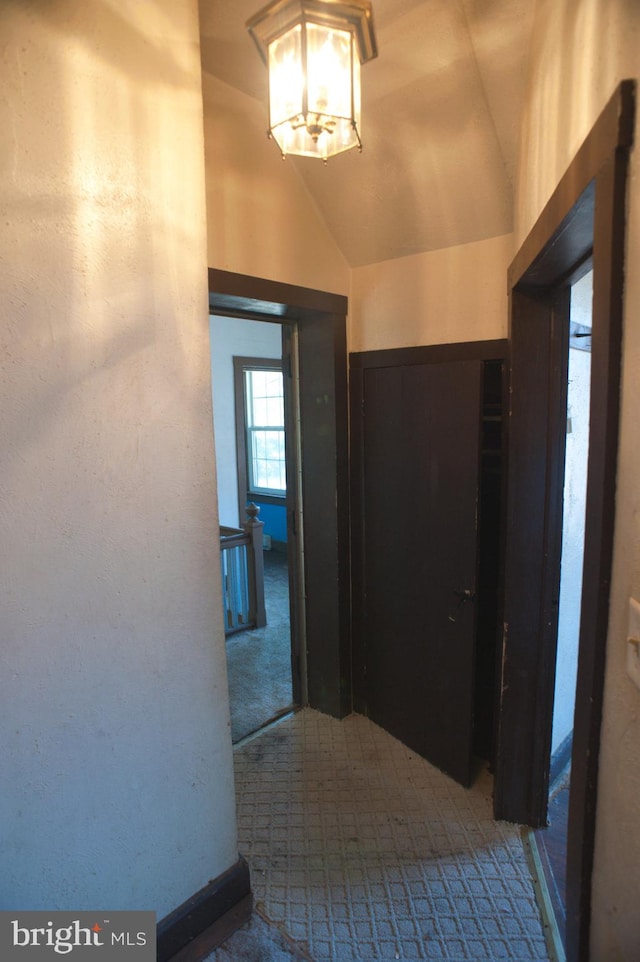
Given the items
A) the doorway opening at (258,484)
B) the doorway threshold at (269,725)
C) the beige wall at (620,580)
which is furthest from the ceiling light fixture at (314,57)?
the doorway threshold at (269,725)

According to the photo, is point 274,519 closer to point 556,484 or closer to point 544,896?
point 556,484

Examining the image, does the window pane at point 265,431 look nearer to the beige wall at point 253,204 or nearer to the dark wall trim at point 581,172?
the beige wall at point 253,204

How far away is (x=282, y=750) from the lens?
258 centimetres

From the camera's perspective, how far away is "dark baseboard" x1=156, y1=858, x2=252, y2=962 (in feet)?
5.07

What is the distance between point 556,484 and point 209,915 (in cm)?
178

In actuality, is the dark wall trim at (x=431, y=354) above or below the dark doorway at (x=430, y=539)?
above

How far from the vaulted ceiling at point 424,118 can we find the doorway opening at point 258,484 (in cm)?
97

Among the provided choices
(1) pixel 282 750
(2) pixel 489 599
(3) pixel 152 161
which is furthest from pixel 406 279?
(1) pixel 282 750

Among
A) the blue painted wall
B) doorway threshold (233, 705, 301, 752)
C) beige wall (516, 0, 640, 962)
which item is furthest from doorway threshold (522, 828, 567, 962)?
the blue painted wall

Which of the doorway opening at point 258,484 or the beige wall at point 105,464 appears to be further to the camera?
the doorway opening at point 258,484

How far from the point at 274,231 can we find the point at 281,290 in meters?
0.23

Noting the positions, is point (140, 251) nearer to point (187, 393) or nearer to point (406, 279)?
point (187, 393)

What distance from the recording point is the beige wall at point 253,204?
1.97m

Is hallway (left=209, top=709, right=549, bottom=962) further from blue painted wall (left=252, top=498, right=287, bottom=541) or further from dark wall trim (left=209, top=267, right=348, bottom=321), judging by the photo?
blue painted wall (left=252, top=498, right=287, bottom=541)
